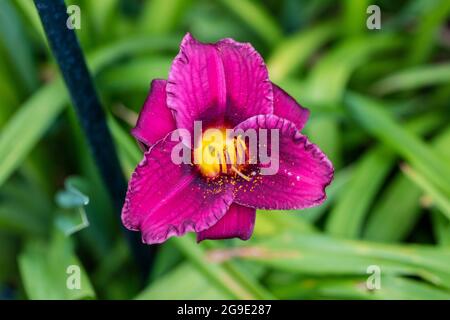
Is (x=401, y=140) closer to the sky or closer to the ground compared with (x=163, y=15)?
closer to the ground

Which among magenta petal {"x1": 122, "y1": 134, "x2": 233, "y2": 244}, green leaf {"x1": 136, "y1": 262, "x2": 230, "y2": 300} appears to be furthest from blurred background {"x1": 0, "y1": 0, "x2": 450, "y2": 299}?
magenta petal {"x1": 122, "y1": 134, "x2": 233, "y2": 244}

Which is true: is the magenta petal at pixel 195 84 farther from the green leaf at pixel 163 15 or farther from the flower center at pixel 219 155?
the green leaf at pixel 163 15

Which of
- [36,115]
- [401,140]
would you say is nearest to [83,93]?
[36,115]

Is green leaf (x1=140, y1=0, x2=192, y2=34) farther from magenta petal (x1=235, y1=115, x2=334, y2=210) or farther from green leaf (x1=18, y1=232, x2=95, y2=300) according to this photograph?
magenta petal (x1=235, y1=115, x2=334, y2=210)

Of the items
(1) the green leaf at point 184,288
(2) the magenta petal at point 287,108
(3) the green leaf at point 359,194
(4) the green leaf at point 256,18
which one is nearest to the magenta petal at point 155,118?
(2) the magenta petal at point 287,108

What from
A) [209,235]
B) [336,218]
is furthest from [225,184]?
[336,218]

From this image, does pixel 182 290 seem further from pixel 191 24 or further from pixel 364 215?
pixel 191 24

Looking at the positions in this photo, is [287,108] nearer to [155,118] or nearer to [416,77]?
[155,118]
